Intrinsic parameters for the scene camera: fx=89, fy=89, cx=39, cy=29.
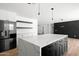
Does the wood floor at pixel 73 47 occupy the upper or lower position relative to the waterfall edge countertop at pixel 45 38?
lower

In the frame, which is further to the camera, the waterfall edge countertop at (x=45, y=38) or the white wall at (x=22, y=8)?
the waterfall edge countertop at (x=45, y=38)

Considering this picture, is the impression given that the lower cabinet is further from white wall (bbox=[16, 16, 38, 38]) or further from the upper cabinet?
Answer: the upper cabinet

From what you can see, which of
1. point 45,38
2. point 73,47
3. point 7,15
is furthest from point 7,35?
point 73,47

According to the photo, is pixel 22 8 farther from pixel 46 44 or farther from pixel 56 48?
pixel 56 48

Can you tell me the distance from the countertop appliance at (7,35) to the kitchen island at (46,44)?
0.14m

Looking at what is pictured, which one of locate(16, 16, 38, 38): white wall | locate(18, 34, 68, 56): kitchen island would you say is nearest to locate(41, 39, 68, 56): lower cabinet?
locate(18, 34, 68, 56): kitchen island

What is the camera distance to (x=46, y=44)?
55.2 inches

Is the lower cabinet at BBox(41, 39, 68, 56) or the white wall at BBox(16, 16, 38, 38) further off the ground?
the white wall at BBox(16, 16, 38, 38)

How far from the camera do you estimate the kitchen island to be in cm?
141

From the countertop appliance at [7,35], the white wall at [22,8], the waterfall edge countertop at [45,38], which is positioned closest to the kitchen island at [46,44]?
the waterfall edge countertop at [45,38]

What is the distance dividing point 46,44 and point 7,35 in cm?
73

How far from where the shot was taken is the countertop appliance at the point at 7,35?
5.08 ft

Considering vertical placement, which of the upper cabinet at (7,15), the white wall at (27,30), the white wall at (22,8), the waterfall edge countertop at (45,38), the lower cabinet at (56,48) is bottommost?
the lower cabinet at (56,48)

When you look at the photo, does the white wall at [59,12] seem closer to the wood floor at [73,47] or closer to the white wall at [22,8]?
the white wall at [22,8]
